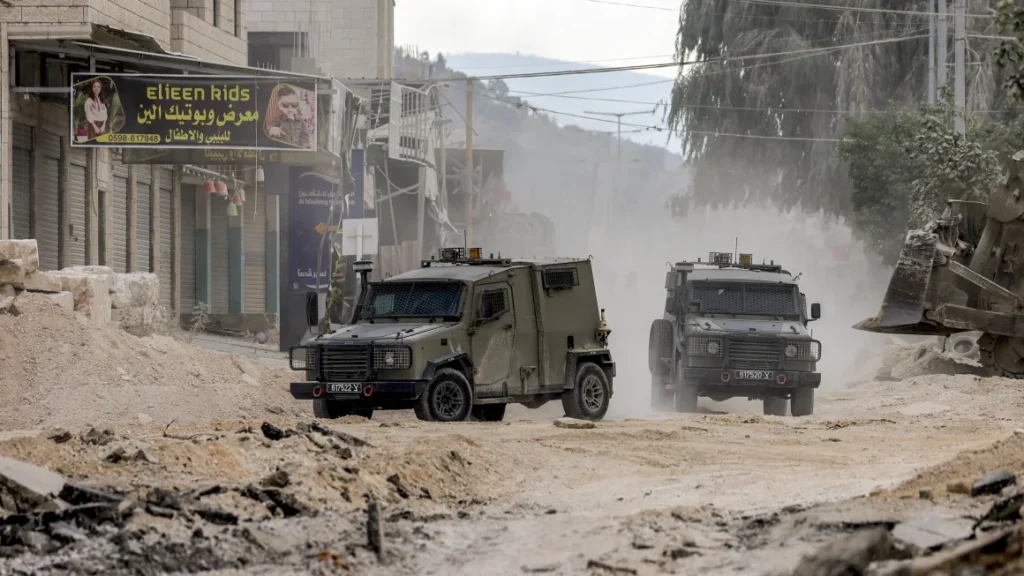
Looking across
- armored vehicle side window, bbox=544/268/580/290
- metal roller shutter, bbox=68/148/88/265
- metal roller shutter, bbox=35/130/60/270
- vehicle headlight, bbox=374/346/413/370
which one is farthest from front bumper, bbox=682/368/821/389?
metal roller shutter, bbox=68/148/88/265

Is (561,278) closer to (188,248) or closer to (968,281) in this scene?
(968,281)

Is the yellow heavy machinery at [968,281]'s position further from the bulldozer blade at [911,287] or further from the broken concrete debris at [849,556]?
the broken concrete debris at [849,556]

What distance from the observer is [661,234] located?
382 ft

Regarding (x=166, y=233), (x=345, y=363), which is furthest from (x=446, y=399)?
(x=166, y=233)

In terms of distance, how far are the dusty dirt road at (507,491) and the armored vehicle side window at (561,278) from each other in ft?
7.93

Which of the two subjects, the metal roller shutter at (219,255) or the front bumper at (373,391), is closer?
the front bumper at (373,391)

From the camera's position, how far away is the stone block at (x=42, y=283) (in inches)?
812

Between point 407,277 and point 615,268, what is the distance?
65.9 metres

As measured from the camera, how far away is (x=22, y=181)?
A: 27.1 metres

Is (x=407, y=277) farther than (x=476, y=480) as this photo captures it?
Yes

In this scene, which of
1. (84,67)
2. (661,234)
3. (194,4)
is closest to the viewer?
(84,67)

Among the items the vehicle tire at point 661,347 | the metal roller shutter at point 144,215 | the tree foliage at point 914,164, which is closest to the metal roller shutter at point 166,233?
the metal roller shutter at point 144,215

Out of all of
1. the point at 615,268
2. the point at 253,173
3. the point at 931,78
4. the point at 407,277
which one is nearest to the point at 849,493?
the point at 407,277

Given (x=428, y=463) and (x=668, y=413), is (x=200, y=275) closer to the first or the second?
(x=668, y=413)
